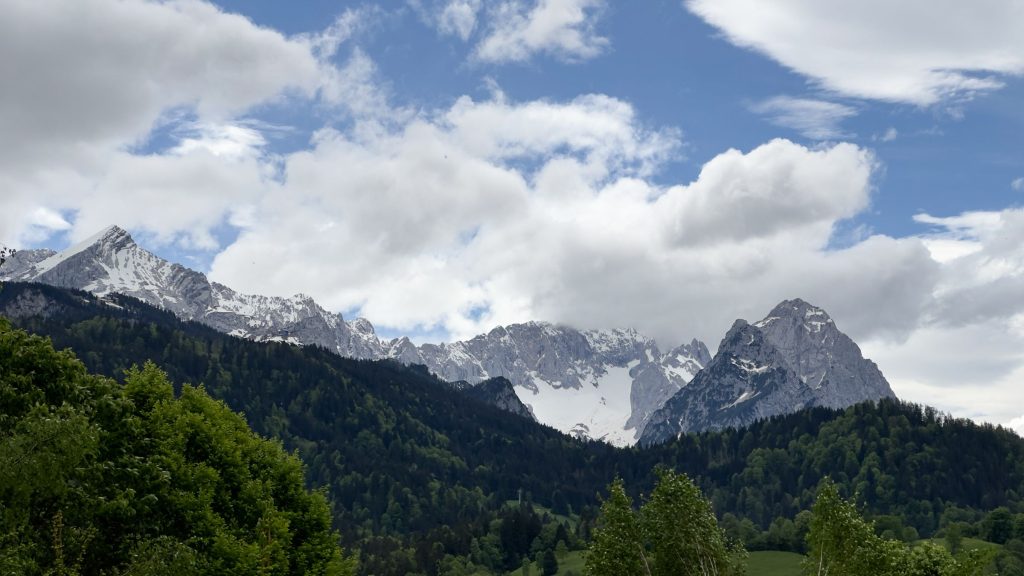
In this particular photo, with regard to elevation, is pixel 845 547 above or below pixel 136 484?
above

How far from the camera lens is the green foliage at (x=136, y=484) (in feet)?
109

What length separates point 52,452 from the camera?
103ft

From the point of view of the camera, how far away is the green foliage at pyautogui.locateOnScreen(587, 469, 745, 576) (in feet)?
244

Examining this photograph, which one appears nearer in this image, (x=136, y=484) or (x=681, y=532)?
(x=136, y=484)

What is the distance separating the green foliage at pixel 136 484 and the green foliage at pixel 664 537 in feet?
66.7

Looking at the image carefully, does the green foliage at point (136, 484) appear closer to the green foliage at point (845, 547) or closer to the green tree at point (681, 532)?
the green tree at point (681, 532)

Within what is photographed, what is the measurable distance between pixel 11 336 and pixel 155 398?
1552cm

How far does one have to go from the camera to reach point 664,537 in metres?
75.5

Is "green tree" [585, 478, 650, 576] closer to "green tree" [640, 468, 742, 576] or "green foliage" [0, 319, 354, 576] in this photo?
"green tree" [640, 468, 742, 576]

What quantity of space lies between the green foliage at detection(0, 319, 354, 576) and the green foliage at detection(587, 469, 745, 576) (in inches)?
800

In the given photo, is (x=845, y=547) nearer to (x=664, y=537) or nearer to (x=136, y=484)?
(x=664, y=537)

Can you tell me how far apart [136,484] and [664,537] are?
39.7 meters

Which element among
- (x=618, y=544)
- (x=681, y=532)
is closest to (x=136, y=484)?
(x=618, y=544)

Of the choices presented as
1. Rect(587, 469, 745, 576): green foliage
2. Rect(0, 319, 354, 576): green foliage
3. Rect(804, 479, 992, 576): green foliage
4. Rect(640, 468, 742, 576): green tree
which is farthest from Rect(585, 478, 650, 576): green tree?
Rect(0, 319, 354, 576): green foliage
